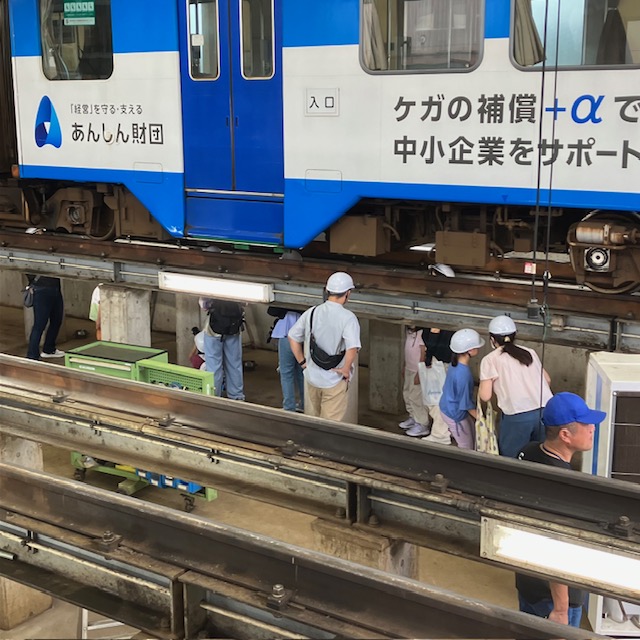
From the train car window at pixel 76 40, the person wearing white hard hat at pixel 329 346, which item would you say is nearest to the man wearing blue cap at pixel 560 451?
the person wearing white hard hat at pixel 329 346

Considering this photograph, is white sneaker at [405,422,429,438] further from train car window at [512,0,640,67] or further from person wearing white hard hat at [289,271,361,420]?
train car window at [512,0,640,67]

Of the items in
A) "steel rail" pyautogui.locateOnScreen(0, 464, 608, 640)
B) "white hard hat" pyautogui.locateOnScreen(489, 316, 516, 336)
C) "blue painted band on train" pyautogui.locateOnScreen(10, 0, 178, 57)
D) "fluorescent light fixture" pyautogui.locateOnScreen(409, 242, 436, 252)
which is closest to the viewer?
"steel rail" pyautogui.locateOnScreen(0, 464, 608, 640)

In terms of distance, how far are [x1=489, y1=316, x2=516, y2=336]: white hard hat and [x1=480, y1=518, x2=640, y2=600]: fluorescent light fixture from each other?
Answer: 100 inches

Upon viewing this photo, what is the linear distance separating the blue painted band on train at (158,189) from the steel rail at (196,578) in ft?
12.8

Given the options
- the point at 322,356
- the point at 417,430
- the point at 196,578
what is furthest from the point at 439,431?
the point at 196,578

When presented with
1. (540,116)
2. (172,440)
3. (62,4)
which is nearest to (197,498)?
(172,440)

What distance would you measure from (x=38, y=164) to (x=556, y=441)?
6.56 metres

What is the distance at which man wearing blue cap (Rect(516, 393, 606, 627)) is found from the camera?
424cm

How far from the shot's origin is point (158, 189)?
322 inches

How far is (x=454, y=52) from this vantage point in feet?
21.6

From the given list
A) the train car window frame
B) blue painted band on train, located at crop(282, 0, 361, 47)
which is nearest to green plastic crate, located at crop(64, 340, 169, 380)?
the train car window frame

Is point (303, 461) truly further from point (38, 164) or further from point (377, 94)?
point (38, 164)

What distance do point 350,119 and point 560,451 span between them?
3.51 m

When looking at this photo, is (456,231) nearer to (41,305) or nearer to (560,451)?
(560,451)
